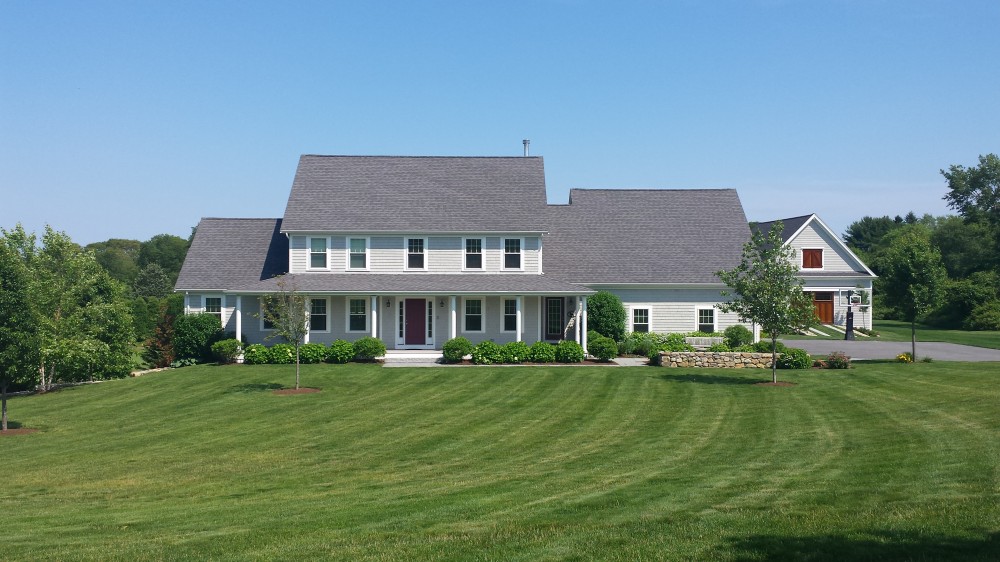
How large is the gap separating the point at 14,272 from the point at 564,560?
19.1 metres

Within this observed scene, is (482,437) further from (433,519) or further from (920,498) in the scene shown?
(920,498)

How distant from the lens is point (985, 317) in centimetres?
5725

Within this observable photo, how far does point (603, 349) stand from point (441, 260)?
865 cm

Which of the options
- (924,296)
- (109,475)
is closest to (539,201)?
(924,296)

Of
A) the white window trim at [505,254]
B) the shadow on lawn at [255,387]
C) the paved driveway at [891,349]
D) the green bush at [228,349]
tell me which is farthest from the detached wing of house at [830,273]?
the shadow on lawn at [255,387]

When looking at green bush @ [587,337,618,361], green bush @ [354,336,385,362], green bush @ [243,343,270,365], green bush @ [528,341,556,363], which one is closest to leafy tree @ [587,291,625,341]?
green bush @ [587,337,618,361]

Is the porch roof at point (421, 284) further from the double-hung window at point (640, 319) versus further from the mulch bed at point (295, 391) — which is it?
A: the mulch bed at point (295, 391)

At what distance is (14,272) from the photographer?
22031mm

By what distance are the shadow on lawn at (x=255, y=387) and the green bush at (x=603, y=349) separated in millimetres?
13062

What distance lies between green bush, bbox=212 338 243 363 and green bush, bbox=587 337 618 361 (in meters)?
14.8

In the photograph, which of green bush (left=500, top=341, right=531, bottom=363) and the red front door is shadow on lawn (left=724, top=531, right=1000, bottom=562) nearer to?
green bush (left=500, top=341, right=531, bottom=363)

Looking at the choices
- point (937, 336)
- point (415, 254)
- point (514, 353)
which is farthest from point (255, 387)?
point (937, 336)

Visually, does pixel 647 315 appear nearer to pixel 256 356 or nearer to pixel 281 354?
pixel 281 354

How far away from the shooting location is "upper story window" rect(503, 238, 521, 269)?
38.5 meters
